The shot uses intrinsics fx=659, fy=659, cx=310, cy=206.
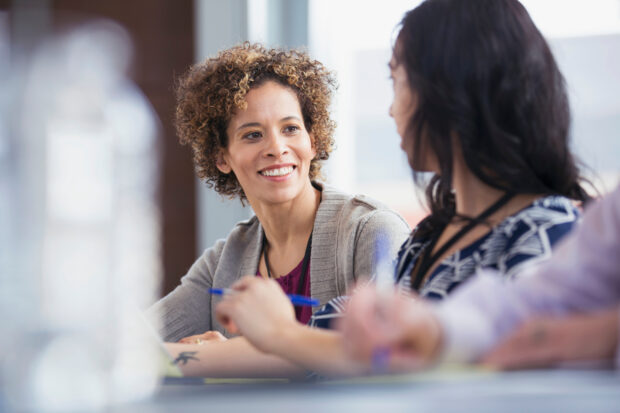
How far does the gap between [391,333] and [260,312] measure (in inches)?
11.4

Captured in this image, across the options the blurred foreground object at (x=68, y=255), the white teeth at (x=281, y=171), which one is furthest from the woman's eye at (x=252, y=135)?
the blurred foreground object at (x=68, y=255)

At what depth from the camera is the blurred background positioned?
2.04 metres

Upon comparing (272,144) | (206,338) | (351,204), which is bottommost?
(206,338)

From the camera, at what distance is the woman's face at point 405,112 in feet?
2.99

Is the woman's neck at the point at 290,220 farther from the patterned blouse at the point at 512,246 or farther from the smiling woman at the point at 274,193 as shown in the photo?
the patterned blouse at the point at 512,246

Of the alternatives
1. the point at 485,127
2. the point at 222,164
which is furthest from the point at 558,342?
the point at 222,164

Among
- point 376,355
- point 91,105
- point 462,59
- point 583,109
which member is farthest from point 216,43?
point 376,355

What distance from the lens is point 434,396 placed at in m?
0.39

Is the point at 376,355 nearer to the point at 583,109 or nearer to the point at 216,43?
the point at 583,109

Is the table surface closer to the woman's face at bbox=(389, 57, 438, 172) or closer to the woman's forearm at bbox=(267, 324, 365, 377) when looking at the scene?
the woman's forearm at bbox=(267, 324, 365, 377)

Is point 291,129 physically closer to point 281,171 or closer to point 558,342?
point 281,171

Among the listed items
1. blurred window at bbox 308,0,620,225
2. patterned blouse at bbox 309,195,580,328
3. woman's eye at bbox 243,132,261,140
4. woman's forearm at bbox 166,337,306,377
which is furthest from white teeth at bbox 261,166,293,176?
patterned blouse at bbox 309,195,580,328

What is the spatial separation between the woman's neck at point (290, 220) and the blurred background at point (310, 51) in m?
0.35

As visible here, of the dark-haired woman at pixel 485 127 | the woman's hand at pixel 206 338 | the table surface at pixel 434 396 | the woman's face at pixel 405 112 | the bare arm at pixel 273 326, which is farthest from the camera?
the woman's hand at pixel 206 338
